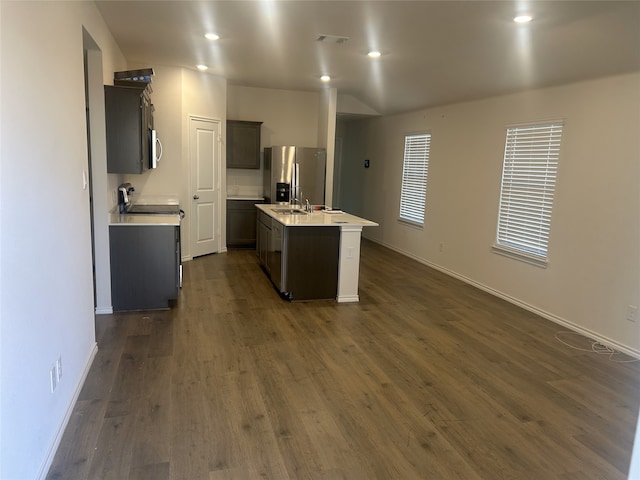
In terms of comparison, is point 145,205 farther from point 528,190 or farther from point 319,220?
point 528,190

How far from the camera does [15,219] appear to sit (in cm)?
180

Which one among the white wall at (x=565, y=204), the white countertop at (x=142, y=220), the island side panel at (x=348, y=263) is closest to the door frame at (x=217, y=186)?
the white countertop at (x=142, y=220)

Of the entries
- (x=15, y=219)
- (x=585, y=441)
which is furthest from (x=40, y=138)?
(x=585, y=441)

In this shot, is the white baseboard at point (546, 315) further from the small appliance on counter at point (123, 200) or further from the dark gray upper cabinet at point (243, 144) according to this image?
the small appliance on counter at point (123, 200)

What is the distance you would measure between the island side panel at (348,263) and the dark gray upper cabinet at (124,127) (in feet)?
7.39

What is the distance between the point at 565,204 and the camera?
464 cm

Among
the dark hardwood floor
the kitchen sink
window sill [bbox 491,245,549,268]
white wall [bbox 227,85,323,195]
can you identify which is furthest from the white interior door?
window sill [bbox 491,245,549,268]

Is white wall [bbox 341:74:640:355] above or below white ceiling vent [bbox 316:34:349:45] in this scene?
below

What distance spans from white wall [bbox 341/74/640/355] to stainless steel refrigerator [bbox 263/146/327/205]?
5.99 ft

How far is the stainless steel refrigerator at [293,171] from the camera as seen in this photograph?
7500mm

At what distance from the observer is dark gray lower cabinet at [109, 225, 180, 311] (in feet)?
14.2

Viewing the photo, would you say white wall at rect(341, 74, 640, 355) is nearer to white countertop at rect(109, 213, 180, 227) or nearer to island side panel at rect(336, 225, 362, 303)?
island side panel at rect(336, 225, 362, 303)

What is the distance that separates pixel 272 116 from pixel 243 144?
80cm

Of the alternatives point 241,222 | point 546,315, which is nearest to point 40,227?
point 546,315
